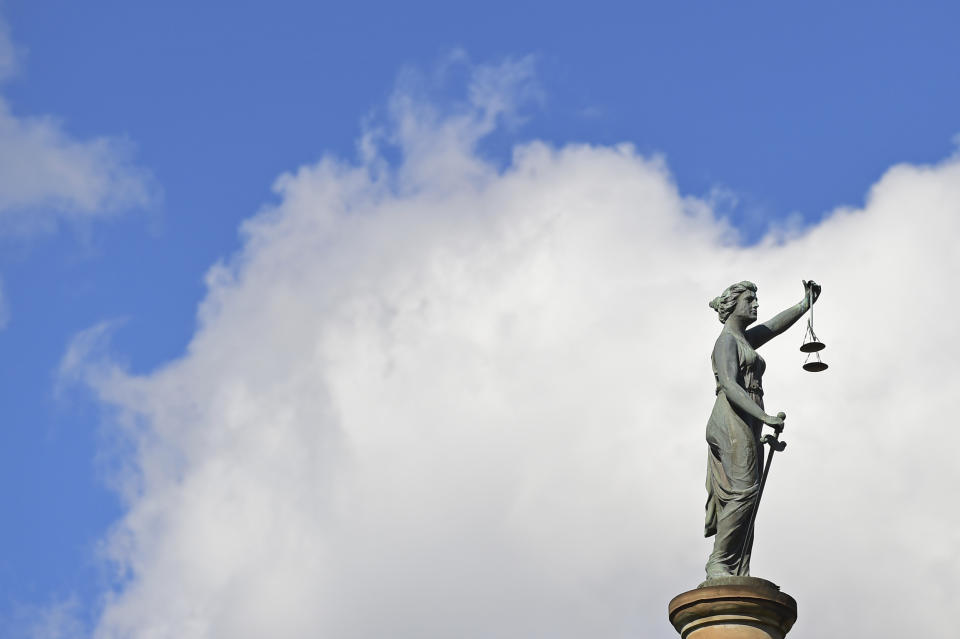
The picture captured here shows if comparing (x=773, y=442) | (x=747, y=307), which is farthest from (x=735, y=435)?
(x=747, y=307)

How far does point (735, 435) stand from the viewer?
17.5 metres

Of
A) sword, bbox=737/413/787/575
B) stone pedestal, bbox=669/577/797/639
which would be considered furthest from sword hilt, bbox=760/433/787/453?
stone pedestal, bbox=669/577/797/639

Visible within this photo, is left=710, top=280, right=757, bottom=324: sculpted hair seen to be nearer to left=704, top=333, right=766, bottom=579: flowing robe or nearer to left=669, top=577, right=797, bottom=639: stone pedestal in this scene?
left=704, top=333, right=766, bottom=579: flowing robe

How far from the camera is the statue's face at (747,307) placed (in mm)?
18516

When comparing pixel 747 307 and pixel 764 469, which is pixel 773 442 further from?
pixel 747 307

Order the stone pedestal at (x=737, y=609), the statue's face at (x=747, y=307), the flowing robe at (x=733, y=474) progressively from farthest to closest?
1. the statue's face at (x=747, y=307)
2. the flowing robe at (x=733, y=474)
3. the stone pedestal at (x=737, y=609)

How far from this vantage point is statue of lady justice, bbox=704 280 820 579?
56.0 feet

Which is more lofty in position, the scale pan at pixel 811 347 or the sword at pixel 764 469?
the scale pan at pixel 811 347

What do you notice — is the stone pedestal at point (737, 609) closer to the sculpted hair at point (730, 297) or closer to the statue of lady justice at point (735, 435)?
the statue of lady justice at point (735, 435)

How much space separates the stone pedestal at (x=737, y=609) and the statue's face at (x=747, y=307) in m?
3.48

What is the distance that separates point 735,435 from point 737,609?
2.11 meters

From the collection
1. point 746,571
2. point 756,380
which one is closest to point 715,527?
point 746,571

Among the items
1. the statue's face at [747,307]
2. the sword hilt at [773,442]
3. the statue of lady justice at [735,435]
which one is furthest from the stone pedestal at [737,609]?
the statue's face at [747,307]

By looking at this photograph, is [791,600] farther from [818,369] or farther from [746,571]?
[818,369]
